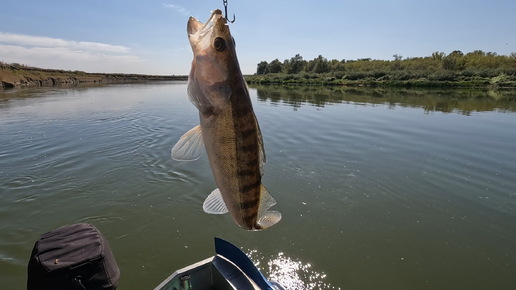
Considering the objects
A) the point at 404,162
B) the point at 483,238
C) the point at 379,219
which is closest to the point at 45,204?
the point at 379,219

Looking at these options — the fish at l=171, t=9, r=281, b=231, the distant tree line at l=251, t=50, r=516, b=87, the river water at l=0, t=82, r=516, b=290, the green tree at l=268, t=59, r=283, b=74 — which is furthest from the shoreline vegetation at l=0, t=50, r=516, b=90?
the fish at l=171, t=9, r=281, b=231

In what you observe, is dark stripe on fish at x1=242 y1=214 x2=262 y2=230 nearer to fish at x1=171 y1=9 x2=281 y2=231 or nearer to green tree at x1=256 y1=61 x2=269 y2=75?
fish at x1=171 y1=9 x2=281 y2=231

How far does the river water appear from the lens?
6234 mm

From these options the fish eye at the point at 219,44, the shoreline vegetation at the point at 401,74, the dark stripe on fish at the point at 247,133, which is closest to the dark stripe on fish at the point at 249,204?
the dark stripe on fish at the point at 247,133

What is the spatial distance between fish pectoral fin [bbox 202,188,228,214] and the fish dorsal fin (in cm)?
28

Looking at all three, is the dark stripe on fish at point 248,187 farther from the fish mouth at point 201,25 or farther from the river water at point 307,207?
the river water at point 307,207

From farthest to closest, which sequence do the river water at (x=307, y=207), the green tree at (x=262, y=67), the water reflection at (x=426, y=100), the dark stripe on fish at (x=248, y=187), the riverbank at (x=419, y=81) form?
1. the green tree at (x=262, y=67)
2. the riverbank at (x=419, y=81)
3. the water reflection at (x=426, y=100)
4. the river water at (x=307, y=207)
5. the dark stripe on fish at (x=248, y=187)

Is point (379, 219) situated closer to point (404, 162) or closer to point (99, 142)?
point (404, 162)

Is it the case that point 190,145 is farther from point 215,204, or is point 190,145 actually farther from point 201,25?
point 201,25

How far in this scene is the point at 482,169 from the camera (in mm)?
11227

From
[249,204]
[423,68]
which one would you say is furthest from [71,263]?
[423,68]

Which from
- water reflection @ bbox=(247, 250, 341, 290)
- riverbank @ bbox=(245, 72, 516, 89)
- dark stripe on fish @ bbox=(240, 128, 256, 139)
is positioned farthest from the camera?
riverbank @ bbox=(245, 72, 516, 89)

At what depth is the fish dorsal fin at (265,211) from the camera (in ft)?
7.32

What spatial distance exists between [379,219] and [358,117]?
618 inches
